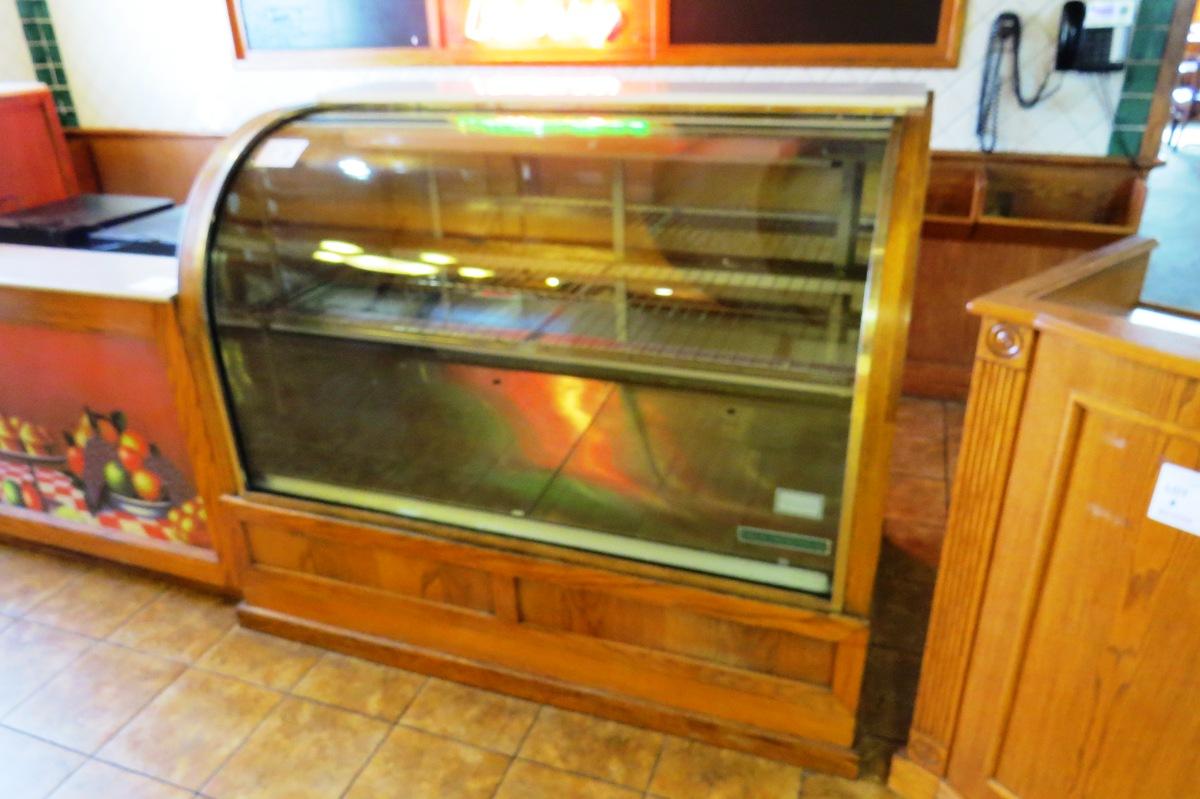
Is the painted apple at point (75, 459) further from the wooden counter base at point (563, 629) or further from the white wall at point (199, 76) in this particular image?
the white wall at point (199, 76)

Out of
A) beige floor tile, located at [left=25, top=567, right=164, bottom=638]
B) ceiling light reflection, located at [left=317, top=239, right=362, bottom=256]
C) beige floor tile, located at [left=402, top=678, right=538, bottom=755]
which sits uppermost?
ceiling light reflection, located at [left=317, top=239, right=362, bottom=256]

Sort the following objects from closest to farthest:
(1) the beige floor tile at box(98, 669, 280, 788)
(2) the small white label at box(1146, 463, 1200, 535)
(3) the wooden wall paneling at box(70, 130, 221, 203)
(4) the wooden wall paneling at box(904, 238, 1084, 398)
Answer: (2) the small white label at box(1146, 463, 1200, 535)
(1) the beige floor tile at box(98, 669, 280, 788)
(4) the wooden wall paneling at box(904, 238, 1084, 398)
(3) the wooden wall paneling at box(70, 130, 221, 203)

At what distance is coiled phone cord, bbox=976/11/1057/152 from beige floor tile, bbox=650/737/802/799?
7.14 ft

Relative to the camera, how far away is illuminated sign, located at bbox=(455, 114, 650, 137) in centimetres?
161

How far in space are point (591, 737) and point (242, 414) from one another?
106cm

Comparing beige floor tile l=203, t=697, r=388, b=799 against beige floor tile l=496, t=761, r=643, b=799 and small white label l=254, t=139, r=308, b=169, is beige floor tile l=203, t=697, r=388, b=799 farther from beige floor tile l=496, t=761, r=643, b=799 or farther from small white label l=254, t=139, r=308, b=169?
small white label l=254, t=139, r=308, b=169

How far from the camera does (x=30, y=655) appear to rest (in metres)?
2.11

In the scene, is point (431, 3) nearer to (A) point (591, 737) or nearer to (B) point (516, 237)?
(B) point (516, 237)

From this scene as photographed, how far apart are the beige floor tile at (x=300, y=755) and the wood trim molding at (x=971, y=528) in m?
1.15

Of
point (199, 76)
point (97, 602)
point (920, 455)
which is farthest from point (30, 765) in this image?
point (199, 76)

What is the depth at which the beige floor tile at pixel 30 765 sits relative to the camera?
1748mm

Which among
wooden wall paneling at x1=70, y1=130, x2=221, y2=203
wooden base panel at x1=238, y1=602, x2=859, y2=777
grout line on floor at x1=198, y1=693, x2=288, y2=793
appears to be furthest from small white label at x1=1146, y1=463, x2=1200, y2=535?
wooden wall paneling at x1=70, y1=130, x2=221, y2=203

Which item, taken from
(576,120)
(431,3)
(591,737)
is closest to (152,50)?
(431,3)

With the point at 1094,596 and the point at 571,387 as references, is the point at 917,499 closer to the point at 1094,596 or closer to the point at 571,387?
the point at 571,387
